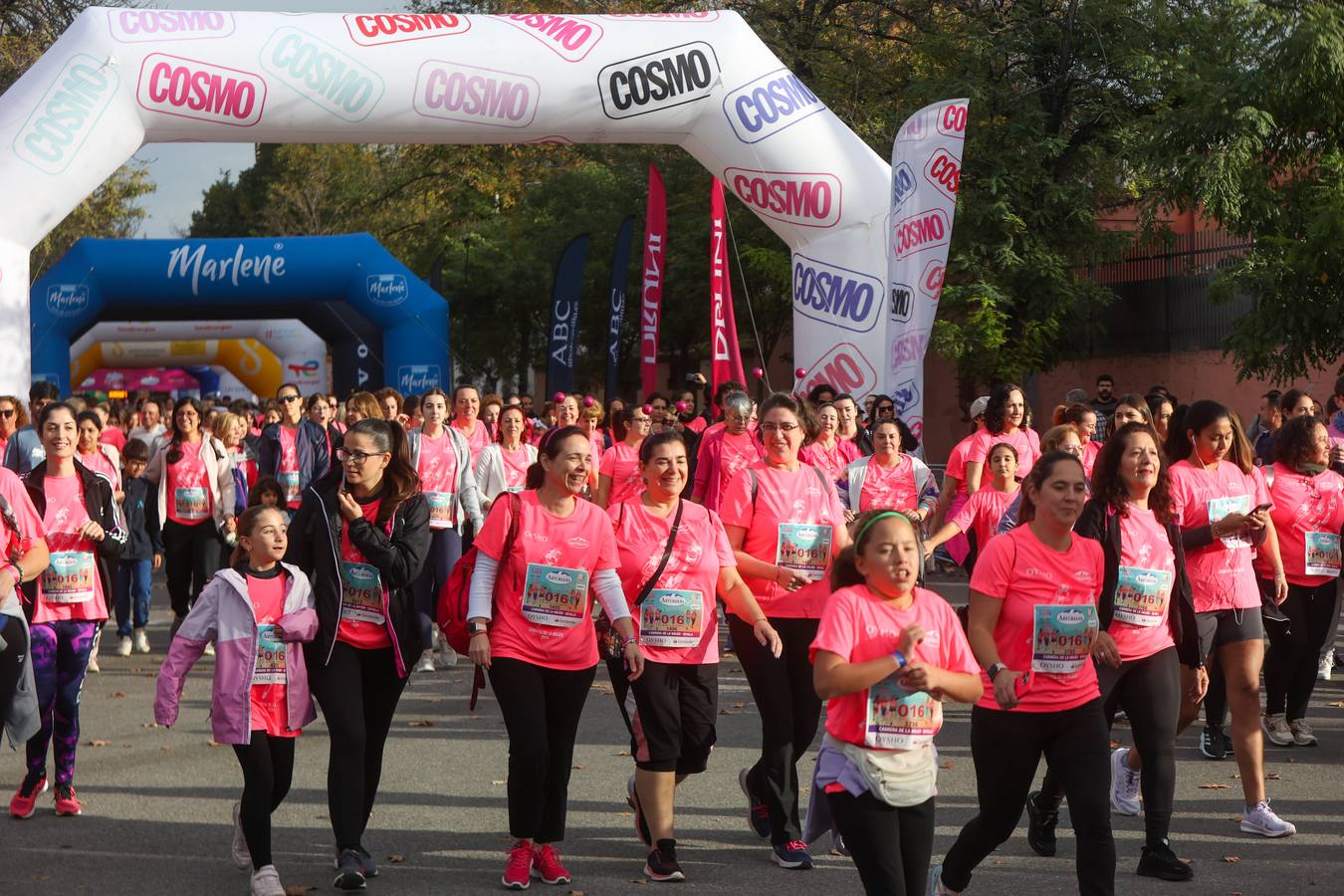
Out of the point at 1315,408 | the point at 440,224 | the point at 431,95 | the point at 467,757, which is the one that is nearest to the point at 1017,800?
the point at 467,757

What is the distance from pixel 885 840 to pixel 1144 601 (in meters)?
1.79

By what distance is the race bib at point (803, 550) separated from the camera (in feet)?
22.7

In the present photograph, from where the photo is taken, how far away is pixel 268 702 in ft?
20.1

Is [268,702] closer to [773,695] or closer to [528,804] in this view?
[528,804]

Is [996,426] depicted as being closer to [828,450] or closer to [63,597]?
[828,450]

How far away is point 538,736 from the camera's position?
20.2 ft

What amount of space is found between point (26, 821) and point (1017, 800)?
13.9 ft

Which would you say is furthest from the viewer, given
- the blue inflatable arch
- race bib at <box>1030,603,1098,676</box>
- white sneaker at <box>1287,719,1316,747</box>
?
the blue inflatable arch

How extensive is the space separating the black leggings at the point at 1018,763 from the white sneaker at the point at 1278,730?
3.87 meters

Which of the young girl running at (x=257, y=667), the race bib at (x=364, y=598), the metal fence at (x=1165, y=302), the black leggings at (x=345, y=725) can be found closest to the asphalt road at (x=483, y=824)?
the black leggings at (x=345, y=725)

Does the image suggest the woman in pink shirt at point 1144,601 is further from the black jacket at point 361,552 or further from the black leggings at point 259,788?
the black leggings at point 259,788

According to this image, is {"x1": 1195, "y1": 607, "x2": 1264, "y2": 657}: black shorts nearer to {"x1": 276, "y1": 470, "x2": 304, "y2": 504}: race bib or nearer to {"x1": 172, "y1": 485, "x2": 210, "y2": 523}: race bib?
{"x1": 172, "y1": 485, "x2": 210, "y2": 523}: race bib

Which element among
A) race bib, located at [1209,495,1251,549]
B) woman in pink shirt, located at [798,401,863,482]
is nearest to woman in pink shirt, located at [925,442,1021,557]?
woman in pink shirt, located at [798,401,863,482]

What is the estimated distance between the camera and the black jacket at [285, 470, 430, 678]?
6.16m
